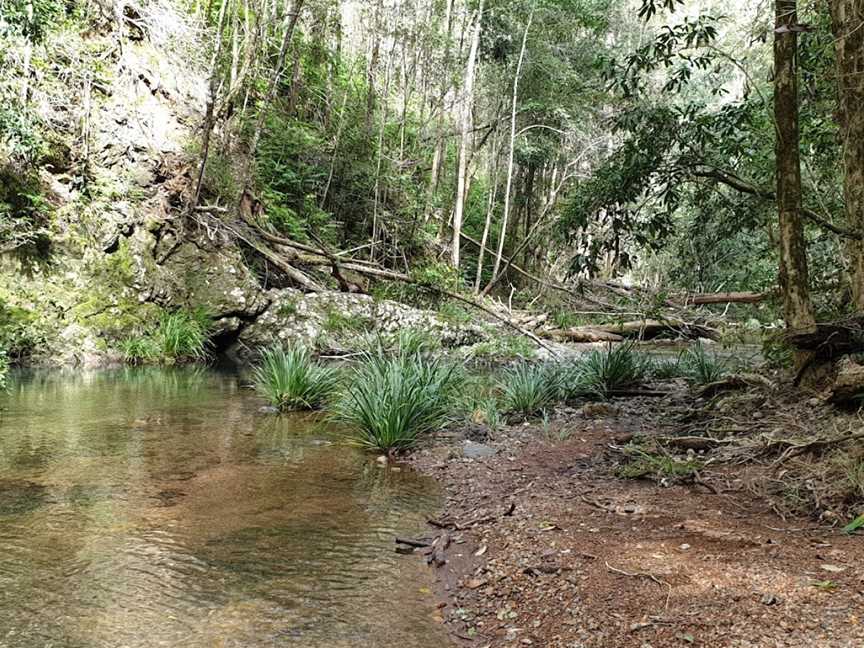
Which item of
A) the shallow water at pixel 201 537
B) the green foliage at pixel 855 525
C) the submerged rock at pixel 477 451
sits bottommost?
the shallow water at pixel 201 537

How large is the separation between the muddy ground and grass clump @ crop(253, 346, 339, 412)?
320 cm

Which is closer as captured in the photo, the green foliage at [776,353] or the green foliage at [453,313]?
the green foliage at [776,353]

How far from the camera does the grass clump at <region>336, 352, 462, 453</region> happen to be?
5.77 meters

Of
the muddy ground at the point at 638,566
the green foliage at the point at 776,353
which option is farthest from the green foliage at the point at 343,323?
the muddy ground at the point at 638,566

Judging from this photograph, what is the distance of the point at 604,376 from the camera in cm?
815

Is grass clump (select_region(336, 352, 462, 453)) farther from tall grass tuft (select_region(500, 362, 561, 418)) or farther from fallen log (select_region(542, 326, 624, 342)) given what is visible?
fallen log (select_region(542, 326, 624, 342))

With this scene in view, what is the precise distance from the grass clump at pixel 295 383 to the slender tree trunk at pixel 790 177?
5001 mm

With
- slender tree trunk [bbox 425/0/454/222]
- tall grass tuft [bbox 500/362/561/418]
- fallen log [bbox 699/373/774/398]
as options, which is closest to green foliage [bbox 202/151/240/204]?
slender tree trunk [bbox 425/0/454/222]

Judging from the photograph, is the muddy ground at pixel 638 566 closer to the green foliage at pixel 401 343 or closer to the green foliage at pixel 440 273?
the green foliage at pixel 401 343

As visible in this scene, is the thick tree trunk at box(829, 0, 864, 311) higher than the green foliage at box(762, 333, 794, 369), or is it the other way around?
the thick tree trunk at box(829, 0, 864, 311)

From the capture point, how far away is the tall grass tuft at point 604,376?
8.02 m

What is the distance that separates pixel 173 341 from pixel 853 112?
10.7m

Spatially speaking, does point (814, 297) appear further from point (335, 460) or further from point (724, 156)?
point (335, 460)

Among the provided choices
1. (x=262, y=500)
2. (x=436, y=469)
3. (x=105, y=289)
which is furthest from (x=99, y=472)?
(x=105, y=289)
